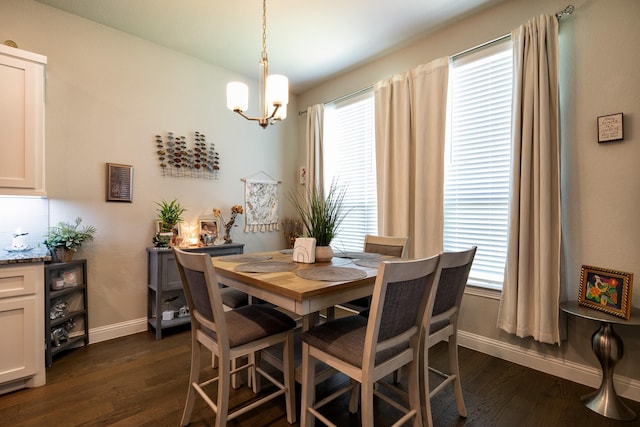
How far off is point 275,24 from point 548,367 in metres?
3.51

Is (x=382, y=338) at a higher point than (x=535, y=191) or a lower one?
lower

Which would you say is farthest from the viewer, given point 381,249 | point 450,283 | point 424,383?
point 381,249

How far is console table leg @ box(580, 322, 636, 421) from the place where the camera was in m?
1.74

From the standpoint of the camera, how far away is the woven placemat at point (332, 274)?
1.57 m

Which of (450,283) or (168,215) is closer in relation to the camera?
(450,283)

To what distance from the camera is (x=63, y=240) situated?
2385mm

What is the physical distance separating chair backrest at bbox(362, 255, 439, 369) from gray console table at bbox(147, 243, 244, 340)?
205 cm

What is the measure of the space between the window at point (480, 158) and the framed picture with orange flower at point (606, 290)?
1.83 feet

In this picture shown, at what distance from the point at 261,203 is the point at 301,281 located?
2.51 meters

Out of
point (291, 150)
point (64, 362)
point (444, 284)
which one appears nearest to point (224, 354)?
point (444, 284)

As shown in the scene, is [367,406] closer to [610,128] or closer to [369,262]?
[369,262]

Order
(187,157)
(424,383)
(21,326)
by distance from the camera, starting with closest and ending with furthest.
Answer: (424,383) → (21,326) → (187,157)

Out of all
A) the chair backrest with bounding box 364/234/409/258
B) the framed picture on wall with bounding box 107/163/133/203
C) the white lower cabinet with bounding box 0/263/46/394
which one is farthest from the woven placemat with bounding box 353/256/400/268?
the framed picture on wall with bounding box 107/163/133/203

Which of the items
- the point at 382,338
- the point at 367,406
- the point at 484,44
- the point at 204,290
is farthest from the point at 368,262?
the point at 484,44
